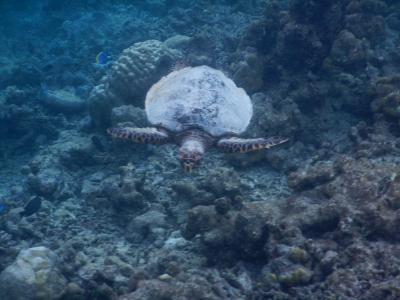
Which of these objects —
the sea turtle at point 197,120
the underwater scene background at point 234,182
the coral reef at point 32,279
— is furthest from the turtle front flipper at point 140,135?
the coral reef at point 32,279

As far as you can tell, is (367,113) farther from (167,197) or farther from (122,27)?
(122,27)

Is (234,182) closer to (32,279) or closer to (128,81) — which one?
(32,279)

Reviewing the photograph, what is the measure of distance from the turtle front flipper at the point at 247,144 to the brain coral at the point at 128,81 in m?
3.52

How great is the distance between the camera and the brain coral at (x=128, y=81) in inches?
324

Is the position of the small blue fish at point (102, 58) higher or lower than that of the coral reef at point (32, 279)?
higher

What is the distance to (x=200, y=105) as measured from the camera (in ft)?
18.3

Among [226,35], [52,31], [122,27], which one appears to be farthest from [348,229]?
[52,31]

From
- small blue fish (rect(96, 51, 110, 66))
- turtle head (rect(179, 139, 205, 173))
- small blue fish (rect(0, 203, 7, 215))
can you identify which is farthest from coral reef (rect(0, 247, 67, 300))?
small blue fish (rect(96, 51, 110, 66))

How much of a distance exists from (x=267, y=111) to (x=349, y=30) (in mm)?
3134

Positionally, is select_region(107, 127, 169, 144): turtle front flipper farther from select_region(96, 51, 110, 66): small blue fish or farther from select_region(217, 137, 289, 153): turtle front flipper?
select_region(96, 51, 110, 66): small blue fish

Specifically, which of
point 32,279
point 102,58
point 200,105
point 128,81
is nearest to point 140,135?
point 200,105

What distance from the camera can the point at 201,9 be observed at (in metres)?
14.7

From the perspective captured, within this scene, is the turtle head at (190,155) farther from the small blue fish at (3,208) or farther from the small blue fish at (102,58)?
the small blue fish at (102,58)

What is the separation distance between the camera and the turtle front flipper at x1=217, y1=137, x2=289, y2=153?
16.6ft
